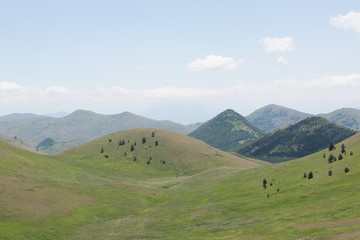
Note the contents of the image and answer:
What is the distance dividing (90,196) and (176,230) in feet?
135

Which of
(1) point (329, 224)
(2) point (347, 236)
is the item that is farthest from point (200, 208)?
(2) point (347, 236)

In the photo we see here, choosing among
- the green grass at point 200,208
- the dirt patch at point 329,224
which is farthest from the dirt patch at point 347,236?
the dirt patch at point 329,224

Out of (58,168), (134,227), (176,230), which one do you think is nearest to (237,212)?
(176,230)

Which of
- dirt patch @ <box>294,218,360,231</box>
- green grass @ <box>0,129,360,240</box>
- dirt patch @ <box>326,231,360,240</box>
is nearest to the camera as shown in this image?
dirt patch @ <box>326,231,360,240</box>

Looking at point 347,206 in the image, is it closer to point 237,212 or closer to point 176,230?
point 237,212

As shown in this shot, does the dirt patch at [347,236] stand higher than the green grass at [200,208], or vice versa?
the dirt patch at [347,236]

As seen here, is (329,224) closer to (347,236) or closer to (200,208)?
(347,236)

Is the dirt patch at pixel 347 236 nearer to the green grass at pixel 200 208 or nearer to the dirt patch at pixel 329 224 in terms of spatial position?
the green grass at pixel 200 208

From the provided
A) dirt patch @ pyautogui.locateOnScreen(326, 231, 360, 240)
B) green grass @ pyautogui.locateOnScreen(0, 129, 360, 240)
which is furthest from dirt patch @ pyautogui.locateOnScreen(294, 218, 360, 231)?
dirt patch @ pyautogui.locateOnScreen(326, 231, 360, 240)

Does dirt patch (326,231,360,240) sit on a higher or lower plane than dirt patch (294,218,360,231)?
higher

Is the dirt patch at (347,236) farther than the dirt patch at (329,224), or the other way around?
the dirt patch at (329,224)

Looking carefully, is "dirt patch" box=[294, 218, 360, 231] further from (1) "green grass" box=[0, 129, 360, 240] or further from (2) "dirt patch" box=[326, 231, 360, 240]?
(2) "dirt patch" box=[326, 231, 360, 240]

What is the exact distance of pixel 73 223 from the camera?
73.1 meters

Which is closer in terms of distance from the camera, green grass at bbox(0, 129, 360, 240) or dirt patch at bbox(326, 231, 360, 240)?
dirt patch at bbox(326, 231, 360, 240)
